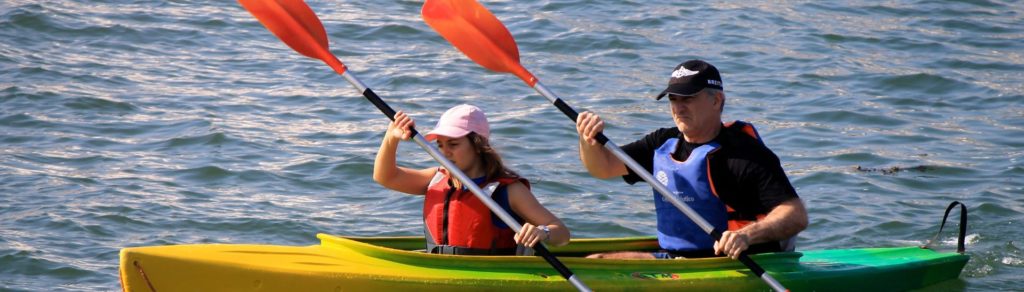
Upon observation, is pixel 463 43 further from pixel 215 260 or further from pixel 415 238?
pixel 215 260

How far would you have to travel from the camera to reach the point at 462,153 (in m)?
5.13

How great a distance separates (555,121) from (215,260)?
507cm

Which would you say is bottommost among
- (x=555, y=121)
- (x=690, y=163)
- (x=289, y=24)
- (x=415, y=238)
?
(x=555, y=121)

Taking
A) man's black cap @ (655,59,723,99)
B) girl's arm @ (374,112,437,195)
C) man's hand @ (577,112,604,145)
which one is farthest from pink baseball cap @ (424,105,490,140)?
man's black cap @ (655,59,723,99)

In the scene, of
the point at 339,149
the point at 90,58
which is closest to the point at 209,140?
the point at 339,149

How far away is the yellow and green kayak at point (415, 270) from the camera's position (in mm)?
4770

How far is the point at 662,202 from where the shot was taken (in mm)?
5477

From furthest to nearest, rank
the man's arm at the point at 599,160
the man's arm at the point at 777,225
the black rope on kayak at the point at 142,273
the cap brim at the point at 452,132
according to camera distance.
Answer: the man's arm at the point at 599,160
the man's arm at the point at 777,225
the cap brim at the point at 452,132
the black rope on kayak at the point at 142,273

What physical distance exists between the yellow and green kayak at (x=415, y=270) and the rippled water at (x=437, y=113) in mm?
1358

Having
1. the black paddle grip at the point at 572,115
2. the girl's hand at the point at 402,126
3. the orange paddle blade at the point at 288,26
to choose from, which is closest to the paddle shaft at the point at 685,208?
the black paddle grip at the point at 572,115

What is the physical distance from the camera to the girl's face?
512 centimetres

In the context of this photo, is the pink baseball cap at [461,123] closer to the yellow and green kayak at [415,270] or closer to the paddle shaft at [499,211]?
the paddle shaft at [499,211]

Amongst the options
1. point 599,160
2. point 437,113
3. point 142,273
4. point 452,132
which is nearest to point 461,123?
point 452,132

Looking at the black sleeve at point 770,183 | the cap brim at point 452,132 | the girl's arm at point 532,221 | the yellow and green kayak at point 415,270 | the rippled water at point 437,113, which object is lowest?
the rippled water at point 437,113
